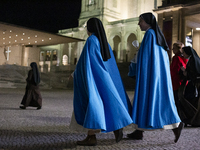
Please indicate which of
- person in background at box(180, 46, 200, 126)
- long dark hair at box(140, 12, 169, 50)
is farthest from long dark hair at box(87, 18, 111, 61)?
person in background at box(180, 46, 200, 126)

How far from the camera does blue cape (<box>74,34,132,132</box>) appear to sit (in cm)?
358

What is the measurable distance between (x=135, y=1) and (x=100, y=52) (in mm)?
46503

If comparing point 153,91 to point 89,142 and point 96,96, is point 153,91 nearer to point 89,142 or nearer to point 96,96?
point 96,96

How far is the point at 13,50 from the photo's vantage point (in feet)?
141

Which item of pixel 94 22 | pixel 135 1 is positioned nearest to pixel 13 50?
pixel 135 1

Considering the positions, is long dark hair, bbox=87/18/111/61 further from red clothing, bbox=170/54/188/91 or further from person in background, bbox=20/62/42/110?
person in background, bbox=20/62/42/110

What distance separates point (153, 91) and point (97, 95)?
2.87 ft

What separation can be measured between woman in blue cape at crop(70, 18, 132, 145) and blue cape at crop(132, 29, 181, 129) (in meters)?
0.28

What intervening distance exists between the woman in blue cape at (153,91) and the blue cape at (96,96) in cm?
29

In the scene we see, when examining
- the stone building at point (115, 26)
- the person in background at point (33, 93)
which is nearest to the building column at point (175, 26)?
the stone building at point (115, 26)

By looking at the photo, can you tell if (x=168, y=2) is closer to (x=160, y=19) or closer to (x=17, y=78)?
(x=160, y=19)

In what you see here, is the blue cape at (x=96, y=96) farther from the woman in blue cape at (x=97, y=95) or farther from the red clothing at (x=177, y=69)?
the red clothing at (x=177, y=69)

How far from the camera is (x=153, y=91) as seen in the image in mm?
3941

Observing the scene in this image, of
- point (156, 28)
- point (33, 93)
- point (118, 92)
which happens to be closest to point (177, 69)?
point (156, 28)
